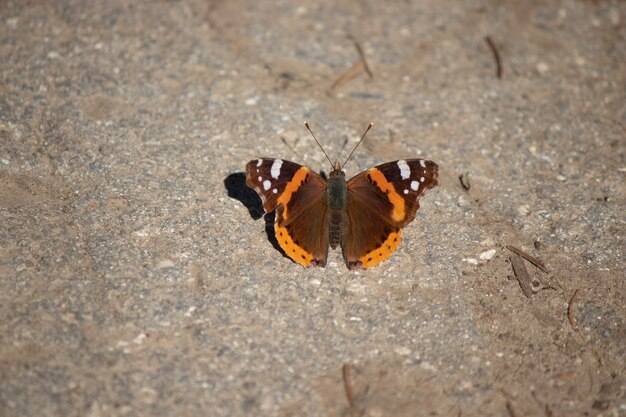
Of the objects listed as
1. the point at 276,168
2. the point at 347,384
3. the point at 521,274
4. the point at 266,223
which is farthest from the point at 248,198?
the point at 521,274

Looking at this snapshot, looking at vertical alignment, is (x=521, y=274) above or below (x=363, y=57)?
below

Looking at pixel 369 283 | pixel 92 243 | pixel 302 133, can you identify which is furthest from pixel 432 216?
pixel 92 243

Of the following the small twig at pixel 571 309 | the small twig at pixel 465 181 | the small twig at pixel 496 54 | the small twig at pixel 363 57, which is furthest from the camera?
the small twig at pixel 496 54

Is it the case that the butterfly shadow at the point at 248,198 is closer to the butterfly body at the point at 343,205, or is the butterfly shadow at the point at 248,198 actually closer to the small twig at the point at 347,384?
the butterfly body at the point at 343,205

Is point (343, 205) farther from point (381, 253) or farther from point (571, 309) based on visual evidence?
point (571, 309)

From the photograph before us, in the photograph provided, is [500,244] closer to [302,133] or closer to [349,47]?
[302,133]

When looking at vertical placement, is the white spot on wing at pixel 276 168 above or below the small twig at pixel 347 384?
Result: above

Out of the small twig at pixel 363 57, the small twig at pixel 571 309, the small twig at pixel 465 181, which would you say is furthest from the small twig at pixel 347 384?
the small twig at pixel 363 57
